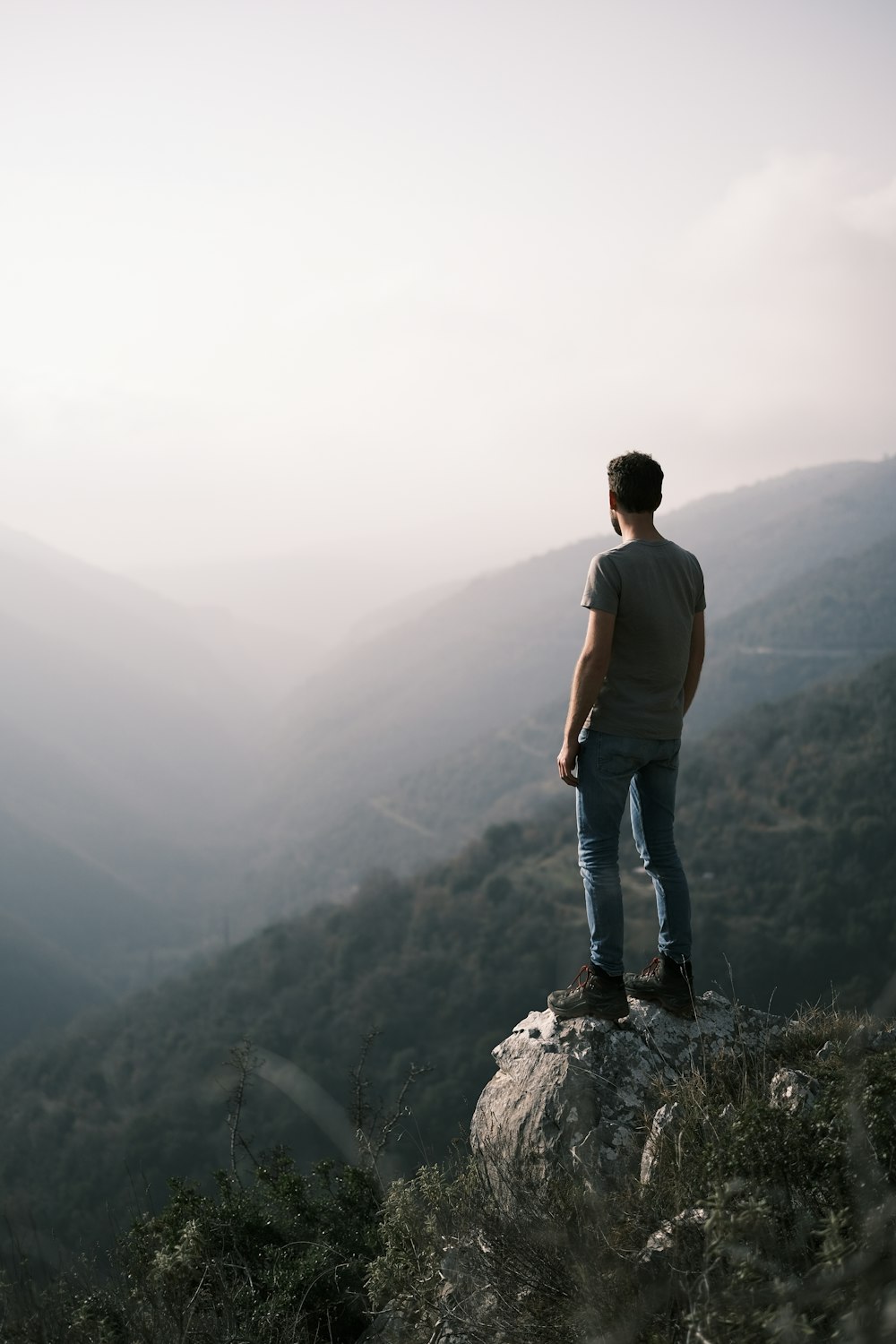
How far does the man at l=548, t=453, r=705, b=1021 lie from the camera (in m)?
4.05

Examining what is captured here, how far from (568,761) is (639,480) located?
1.31 metres

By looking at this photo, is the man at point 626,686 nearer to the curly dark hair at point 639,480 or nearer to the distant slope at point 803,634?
the curly dark hair at point 639,480

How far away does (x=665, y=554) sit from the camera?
4168 millimetres

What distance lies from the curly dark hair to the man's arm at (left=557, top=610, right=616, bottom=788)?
1.85ft

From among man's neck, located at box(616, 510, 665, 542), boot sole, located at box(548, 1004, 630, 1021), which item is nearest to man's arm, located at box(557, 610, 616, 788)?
man's neck, located at box(616, 510, 665, 542)

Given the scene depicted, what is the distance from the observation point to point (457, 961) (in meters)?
62.1

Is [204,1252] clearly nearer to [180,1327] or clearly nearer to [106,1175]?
[180,1327]

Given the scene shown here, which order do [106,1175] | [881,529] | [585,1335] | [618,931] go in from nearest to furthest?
[585,1335], [618,931], [106,1175], [881,529]

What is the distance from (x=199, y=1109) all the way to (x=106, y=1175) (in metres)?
6.62

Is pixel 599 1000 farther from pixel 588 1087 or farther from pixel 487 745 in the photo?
pixel 487 745

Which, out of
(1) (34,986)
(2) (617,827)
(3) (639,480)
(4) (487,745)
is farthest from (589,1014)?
(4) (487,745)

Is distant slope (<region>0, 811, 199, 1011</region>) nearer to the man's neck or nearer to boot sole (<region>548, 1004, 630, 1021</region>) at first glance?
boot sole (<region>548, 1004, 630, 1021</region>)

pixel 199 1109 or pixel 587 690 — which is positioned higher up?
pixel 587 690

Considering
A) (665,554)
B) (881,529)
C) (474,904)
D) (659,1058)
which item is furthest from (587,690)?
(881,529)
